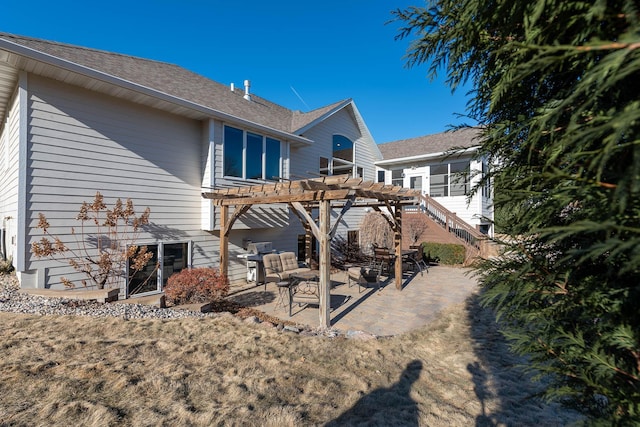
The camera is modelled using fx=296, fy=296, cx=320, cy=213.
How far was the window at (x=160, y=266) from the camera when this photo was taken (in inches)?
308

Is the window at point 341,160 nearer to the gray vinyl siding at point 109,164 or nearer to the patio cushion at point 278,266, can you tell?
the patio cushion at point 278,266

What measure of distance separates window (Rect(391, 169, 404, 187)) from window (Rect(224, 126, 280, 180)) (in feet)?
33.7

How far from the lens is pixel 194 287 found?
670cm

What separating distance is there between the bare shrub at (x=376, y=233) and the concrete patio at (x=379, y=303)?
14.6ft

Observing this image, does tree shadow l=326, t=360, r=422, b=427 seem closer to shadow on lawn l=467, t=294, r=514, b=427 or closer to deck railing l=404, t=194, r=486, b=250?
shadow on lawn l=467, t=294, r=514, b=427

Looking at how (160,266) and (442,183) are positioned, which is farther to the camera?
(442,183)

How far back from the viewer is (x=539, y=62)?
1.27 metres

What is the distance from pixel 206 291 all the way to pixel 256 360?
3.15m

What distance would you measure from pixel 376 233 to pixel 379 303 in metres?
7.88

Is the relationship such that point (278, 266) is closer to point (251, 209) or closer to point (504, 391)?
point (251, 209)

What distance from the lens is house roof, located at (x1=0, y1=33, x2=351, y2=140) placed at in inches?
248

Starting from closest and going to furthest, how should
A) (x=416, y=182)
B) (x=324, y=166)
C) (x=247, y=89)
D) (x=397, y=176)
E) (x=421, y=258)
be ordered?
(x=247, y=89), (x=421, y=258), (x=324, y=166), (x=416, y=182), (x=397, y=176)

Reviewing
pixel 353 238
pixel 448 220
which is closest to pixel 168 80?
pixel 353 238

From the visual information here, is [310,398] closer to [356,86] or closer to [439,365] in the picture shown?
[439,365]
